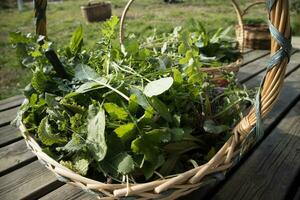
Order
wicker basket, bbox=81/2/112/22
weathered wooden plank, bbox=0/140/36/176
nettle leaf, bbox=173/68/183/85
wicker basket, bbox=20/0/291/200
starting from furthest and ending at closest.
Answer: wicker basket, bbox=81/2/112/22 < weathered wooden plank, bbox=0/140/36/176 < nettle leaf, bbox=173/68/183/85 < wicker basket, bbox=20/0/291/200

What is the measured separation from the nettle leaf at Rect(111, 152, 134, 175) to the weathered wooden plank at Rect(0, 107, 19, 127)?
721mm

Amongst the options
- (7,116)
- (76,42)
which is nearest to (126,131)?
(76,42)

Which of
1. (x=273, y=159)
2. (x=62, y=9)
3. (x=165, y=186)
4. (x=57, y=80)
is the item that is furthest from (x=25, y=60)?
(x=62, y=9)

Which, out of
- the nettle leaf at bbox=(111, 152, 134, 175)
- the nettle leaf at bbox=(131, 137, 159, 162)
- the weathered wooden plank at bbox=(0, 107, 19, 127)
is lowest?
the weathered wooden plank at bbox=(0, 107, 19, 127)

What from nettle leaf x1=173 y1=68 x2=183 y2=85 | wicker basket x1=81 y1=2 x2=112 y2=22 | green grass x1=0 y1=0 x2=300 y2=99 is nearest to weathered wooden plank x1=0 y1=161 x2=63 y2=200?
nettle leaf x1=173 y1=68 x2=183 y2=85

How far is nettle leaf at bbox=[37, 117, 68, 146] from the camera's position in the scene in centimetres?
62

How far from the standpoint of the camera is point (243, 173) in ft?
2.61

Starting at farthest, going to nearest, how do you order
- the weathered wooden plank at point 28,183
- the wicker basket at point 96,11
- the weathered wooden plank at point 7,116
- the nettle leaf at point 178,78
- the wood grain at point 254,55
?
1. the wicker basket at point 96,11
2. the wood grain at point 254,55
3. the weathered wooden plank at point 7,116
4. the weathered wooden plank at point 28,183
5. the nettle leaf at point 178,78

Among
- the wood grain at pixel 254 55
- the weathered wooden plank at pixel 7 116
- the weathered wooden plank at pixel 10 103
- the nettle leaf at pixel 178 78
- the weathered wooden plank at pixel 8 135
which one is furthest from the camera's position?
the wood grain at pixel 254 55

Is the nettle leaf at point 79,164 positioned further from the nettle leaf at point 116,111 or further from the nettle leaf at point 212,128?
the nettle leaf at point 212,128

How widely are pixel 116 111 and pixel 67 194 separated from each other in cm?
28

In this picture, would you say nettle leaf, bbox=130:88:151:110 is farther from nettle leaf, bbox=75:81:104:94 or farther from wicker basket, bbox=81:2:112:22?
wicker basket, bbox=81:2:112:22

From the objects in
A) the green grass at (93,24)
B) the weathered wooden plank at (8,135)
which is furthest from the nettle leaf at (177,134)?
the green grass at (93,24)

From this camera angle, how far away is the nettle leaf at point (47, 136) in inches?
24.5
